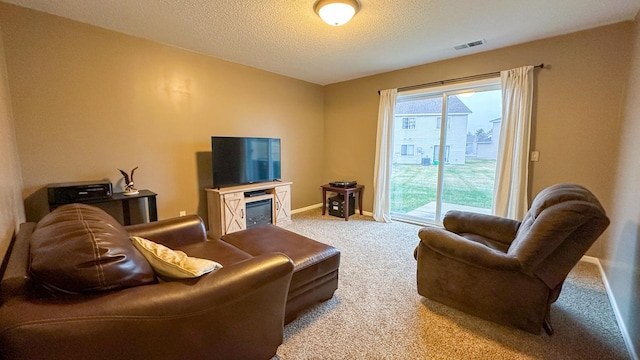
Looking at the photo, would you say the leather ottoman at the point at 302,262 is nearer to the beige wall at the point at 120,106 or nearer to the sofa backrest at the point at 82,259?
the sofa backrest at the point at 82,259

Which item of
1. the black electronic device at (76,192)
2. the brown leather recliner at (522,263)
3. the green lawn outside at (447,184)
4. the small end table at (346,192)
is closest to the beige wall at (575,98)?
the green lawn outside at (447,184)

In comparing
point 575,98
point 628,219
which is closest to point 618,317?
point 628,219

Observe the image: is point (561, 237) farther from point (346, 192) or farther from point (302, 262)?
point (346, 192)

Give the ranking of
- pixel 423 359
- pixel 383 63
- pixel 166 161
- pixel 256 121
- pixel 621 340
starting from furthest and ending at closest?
pixel 256 121
pixel 383 63
pixel 166 161
pixel 621 340
pixel 423 359

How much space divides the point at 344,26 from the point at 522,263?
2.53 meters

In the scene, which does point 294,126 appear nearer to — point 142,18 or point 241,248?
point 142,18

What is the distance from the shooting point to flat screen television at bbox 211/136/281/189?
3.41 meters

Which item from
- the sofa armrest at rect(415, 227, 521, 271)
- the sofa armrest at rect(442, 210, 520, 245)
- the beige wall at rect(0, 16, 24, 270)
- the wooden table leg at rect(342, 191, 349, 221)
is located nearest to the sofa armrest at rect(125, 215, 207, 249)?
the beige wall at rect(0, 16, 24, 270)

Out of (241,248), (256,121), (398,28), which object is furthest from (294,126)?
(241,248)

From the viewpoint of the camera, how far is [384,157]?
4.22m

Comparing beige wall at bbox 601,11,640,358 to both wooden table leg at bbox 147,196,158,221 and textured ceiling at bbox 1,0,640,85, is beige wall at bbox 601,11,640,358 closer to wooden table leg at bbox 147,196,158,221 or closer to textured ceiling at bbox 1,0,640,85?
textured ceiling at bbox 1,0,640,85

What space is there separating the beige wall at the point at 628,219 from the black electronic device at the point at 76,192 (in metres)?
4.14

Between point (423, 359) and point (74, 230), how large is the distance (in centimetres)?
189

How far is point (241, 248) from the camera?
2062 millimetres
